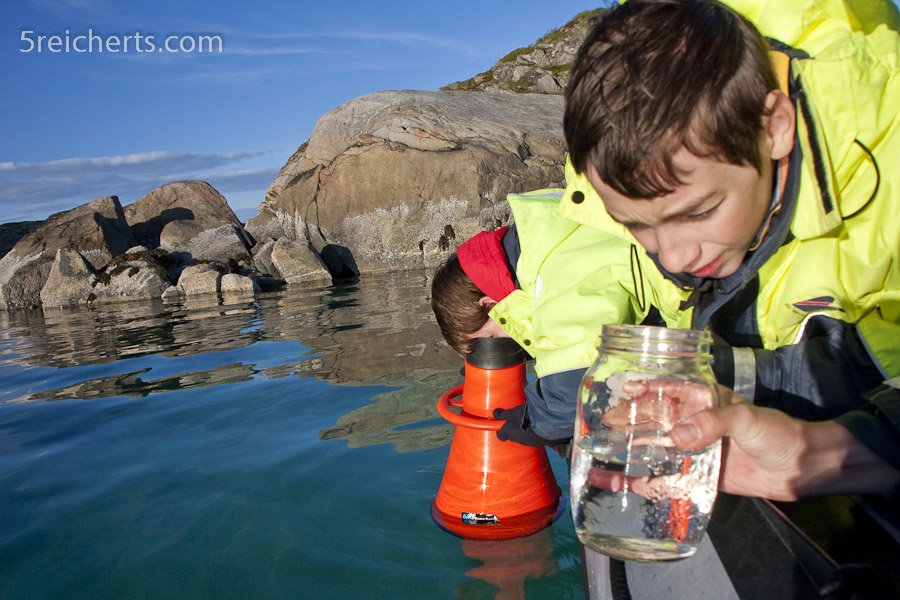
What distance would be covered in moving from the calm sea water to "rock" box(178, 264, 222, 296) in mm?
6432

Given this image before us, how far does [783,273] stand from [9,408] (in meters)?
5.73

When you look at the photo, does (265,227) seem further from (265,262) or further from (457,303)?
(457,303)

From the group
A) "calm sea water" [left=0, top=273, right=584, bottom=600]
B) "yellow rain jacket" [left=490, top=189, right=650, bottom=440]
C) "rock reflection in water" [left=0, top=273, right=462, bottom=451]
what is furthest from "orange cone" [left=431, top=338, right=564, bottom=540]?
"rock reflection in water" [left=0, top=273, right=462, bottom=451]

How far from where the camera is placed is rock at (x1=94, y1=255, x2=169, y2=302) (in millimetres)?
14625

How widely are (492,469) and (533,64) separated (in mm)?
32109

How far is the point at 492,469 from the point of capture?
3.17 meters

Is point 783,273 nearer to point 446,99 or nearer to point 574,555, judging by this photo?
point 574,555

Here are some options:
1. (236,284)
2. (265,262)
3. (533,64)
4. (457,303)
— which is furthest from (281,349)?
(533,64)

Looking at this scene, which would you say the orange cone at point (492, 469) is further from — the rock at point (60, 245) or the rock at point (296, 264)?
the rock at point (60, 245)

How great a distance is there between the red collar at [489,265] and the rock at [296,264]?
469 inches

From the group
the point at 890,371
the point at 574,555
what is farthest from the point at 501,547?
the point at 890,371

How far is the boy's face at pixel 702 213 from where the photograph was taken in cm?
179

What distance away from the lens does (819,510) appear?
170 cm

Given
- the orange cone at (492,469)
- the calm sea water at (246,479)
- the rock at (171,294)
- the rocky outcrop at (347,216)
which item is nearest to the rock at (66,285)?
the rocky outcrop at (347,216)
